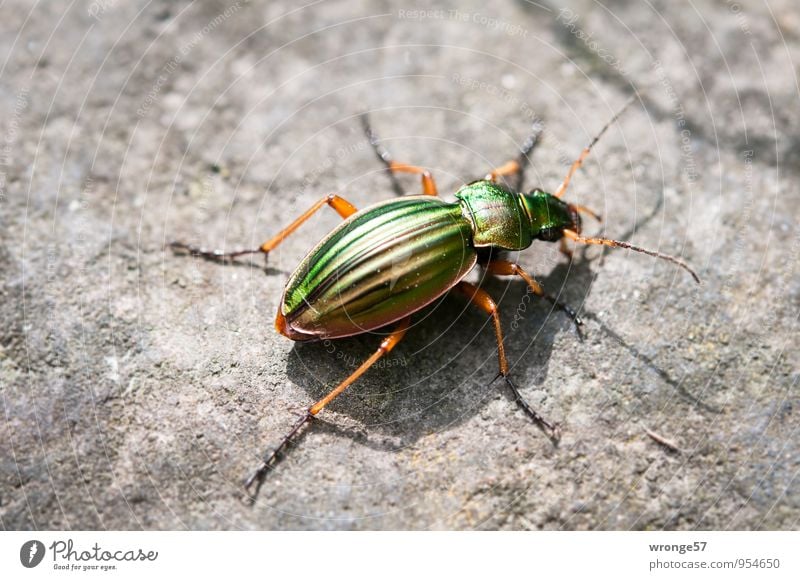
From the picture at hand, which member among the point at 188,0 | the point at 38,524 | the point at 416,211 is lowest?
the point at 38,524

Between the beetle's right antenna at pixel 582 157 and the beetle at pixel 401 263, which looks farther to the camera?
the beetle's right antenna at pixel 582 157

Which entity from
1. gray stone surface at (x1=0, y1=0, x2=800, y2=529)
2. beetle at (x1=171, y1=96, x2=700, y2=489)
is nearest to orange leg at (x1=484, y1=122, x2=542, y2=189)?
gray stone surface at (x1=0, y1=0, x2=800, y2=529)

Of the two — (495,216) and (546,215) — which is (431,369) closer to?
(495,216)

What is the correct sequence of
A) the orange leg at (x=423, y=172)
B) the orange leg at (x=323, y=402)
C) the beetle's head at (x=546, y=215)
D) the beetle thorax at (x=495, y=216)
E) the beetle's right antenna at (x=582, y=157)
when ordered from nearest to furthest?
the orange leg at (x=323, y=402) → the beetle thorax at (x=495, y=216) → the beetle's head at (x=546, y=215) → the orange leg at (x=423, y=172) → the beetle's right antenna at (x=582, y=157)

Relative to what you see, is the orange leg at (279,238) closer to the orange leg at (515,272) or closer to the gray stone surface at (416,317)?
the gray stone surface at (416,317)

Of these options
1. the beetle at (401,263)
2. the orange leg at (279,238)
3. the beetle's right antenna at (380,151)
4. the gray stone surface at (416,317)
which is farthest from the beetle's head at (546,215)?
the orange leg at (279,238)
